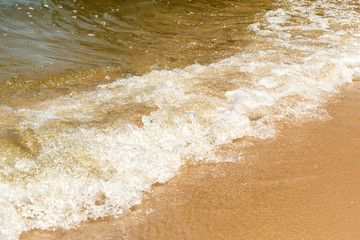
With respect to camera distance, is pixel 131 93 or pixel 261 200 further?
pixel 131 93

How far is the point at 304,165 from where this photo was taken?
224 cm

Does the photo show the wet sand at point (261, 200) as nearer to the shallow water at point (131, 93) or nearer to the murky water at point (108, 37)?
the shallow water at point (131, 93)

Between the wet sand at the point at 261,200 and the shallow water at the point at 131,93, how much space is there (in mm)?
123

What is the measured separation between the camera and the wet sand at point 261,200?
1.69 metres

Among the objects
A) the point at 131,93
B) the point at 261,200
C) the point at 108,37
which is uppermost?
the point at 261,200

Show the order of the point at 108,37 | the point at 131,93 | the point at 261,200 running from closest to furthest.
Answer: the point at 261,200
the point at 131,93
the point at 108,37

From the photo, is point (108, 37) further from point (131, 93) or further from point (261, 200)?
point (261, 200)

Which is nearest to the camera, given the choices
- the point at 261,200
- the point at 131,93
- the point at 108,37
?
the point at 261,200

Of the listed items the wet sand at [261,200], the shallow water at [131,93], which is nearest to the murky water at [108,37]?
the shallow water at [131,93]

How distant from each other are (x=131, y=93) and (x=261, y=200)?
197 centimetres

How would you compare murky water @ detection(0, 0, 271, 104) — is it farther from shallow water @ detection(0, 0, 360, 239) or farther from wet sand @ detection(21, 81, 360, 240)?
wet sand @ detection(21, 81, 360, 240)

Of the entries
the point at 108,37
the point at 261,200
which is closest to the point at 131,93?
the point at 261,200

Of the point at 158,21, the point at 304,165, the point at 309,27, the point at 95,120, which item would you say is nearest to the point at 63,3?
the point at 158,21

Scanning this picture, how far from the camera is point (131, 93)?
3455mm
